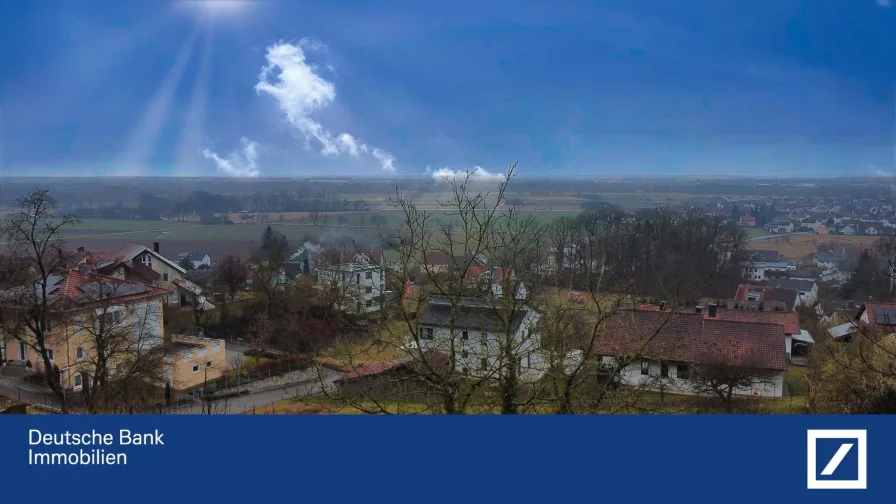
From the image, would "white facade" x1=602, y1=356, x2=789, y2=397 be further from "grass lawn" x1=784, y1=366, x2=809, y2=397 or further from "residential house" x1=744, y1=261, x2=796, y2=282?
"residential house" x1=744, y1=261, x2=796, y2=282

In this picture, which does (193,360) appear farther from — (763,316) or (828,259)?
(763,316)

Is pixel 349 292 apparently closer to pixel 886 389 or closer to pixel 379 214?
pixel 379 214

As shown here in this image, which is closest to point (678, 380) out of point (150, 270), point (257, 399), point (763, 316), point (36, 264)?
point (763, 316)

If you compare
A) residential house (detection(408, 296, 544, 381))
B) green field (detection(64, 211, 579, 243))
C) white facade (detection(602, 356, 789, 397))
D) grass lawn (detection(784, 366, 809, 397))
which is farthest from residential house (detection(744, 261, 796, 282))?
residential house (detection(408, 296, 544, 381))

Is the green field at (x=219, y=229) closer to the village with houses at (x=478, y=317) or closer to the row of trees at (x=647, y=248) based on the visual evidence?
the village with houses at (x=478, y=317)

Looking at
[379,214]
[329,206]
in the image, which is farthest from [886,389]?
[329,206]

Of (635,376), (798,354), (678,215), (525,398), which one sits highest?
(678,215)

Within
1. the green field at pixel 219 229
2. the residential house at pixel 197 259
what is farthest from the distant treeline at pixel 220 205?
the residential house at pixel 197 259
